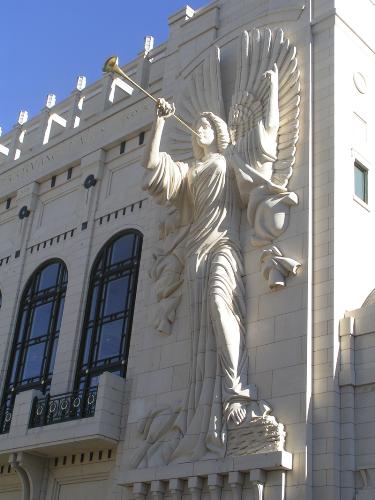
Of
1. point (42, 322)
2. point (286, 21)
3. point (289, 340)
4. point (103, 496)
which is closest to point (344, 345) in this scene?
point (289, 340)

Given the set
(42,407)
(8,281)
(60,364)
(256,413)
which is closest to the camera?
(256,413)

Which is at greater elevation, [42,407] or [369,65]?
[369,65]

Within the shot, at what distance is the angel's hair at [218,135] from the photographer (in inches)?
739

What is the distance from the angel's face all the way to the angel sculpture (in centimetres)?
2

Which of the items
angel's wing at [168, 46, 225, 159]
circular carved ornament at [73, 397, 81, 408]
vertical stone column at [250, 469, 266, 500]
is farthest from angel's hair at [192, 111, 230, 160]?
vertical stone column at [250, 469, 266, 500]

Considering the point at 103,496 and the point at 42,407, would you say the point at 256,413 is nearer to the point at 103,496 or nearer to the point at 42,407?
the point at 103,496

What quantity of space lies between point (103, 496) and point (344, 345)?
Result: 6.75 meters

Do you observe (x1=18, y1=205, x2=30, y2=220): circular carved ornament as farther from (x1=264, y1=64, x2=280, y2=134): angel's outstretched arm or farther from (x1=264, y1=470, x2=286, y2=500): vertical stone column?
(x1=264, y1=470, x2=286, y2=500): vertical stone column

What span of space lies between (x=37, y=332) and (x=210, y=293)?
7999mm

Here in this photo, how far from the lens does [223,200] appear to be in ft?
59.0

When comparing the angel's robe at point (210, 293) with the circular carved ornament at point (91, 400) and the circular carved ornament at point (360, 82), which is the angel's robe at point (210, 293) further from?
the circular carved ornament at point (360, 82)

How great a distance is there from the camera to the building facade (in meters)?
15.1

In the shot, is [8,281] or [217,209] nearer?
[217,209]

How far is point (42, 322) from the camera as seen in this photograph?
23.3m
